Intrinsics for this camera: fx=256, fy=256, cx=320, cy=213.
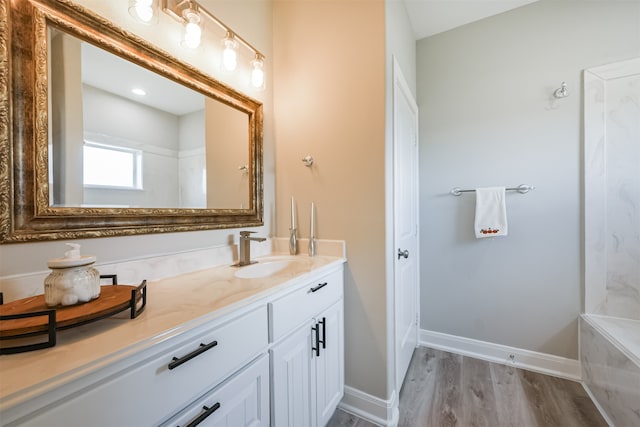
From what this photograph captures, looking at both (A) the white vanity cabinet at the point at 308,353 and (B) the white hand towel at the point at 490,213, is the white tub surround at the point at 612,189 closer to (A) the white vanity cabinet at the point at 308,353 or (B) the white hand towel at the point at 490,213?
(B) the white hand towel at the point at 490,213

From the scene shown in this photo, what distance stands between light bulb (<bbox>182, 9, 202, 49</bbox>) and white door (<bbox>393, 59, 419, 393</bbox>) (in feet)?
3.38

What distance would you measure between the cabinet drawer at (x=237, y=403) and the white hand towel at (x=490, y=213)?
176 cm

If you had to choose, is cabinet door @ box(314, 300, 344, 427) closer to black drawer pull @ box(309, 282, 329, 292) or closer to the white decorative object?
black drawer pull @ box(309, 282, 329, 292)

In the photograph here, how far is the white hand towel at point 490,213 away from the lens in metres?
1.85

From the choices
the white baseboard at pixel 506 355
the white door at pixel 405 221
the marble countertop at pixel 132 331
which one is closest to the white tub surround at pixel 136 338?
the marble countertop at pixel 132 331

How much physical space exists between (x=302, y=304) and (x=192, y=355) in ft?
1.67

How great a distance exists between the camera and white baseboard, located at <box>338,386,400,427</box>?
1.36 meters

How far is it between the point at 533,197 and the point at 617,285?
709 millimetres

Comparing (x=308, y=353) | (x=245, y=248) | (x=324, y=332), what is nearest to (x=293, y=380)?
(x=308, y=353)

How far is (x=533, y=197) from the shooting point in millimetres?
1824

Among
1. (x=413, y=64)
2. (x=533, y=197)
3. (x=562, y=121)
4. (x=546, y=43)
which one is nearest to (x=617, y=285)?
(x=533, y=197)

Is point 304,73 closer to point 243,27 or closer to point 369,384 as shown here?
point 243,27

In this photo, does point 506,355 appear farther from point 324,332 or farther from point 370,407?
point 324,332

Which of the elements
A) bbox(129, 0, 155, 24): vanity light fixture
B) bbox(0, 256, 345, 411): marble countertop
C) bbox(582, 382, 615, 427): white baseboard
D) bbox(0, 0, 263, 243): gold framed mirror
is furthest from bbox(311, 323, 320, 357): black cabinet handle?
bbox(582, 382, 615, 427): white baseboard
